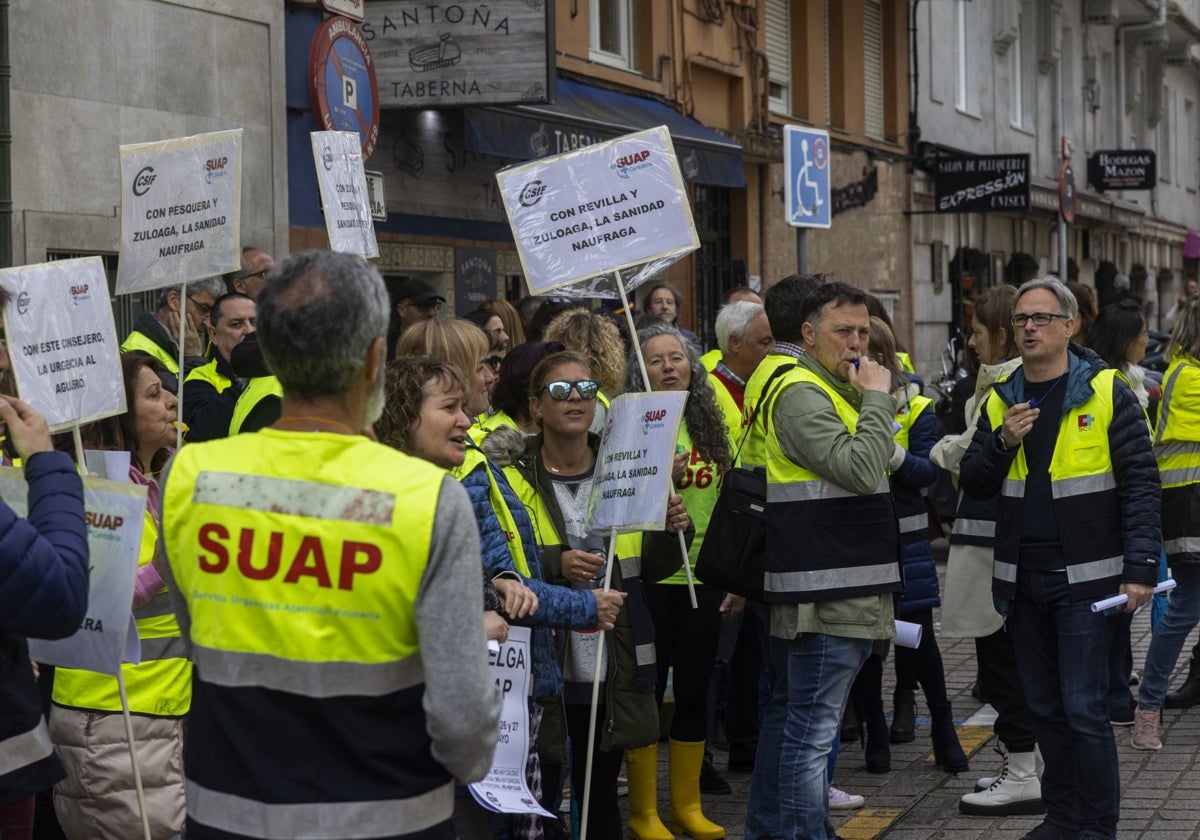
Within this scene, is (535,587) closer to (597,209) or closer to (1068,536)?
(597,209)

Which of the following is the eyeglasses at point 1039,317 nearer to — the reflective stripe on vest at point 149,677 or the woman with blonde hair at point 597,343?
the woman with blonde hair at point 597,343

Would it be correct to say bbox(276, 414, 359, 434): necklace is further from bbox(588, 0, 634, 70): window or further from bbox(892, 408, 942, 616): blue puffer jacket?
bbox(588, 0, 634, 70): window

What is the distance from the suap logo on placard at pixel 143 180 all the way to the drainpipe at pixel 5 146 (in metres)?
3.73

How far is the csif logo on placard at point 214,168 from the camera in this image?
5.92 m

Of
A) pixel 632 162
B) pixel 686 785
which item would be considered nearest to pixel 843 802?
pixel 686 785

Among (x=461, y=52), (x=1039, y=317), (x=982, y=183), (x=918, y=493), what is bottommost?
(x=918, y=493)

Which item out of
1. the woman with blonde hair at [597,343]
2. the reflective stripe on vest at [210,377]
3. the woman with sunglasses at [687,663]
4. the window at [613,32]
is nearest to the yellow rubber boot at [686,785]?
the woman with sunglasses at [687,663]

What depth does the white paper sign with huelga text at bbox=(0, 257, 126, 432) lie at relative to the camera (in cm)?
465

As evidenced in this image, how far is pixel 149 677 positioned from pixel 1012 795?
132 inches

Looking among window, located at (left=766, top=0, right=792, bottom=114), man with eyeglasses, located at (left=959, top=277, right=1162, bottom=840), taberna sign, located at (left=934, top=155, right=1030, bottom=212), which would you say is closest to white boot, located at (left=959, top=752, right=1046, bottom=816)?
man with eyeglasses, located at (left=959, top=277, right=1162, bottom=840)

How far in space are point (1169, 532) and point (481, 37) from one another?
6016 mm

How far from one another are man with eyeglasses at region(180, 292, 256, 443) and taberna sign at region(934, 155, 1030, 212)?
1618 centimetres

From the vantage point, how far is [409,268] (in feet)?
42.1

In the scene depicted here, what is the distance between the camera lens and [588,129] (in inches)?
527
